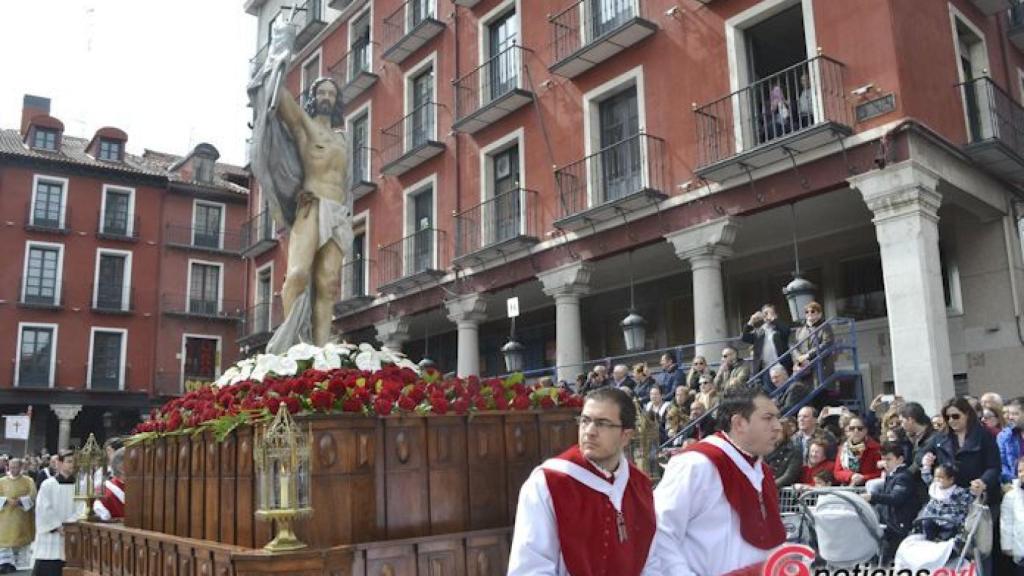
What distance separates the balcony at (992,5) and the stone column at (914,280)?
492cm

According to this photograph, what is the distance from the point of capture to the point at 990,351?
1364cm

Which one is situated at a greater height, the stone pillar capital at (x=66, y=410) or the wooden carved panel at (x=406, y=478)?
the stone pillar capital at (x=66, y=410)

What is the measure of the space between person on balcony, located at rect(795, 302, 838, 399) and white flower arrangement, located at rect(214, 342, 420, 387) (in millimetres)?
5956

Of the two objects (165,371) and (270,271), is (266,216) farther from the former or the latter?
(165,371)

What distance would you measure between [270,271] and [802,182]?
65.3 feet

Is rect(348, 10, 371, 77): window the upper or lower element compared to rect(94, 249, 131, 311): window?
upper

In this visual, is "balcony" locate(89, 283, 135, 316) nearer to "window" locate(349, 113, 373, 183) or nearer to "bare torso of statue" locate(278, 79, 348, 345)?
"window" locate(349, 113, 373, 183)

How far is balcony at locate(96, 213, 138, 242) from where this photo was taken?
36.3m

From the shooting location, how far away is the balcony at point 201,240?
125 feet

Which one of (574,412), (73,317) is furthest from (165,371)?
(574,412)

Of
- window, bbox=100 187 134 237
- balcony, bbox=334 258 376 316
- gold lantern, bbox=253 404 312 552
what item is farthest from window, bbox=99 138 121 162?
gold lantern, bbox=253 404 312 552

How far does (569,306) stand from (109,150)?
97.2 feet

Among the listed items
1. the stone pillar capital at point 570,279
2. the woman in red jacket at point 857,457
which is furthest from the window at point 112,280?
the woman in red jacket at point 857,457

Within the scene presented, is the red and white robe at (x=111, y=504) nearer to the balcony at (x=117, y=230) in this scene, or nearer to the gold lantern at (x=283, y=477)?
the gold lantern at (x=283, y=477)
